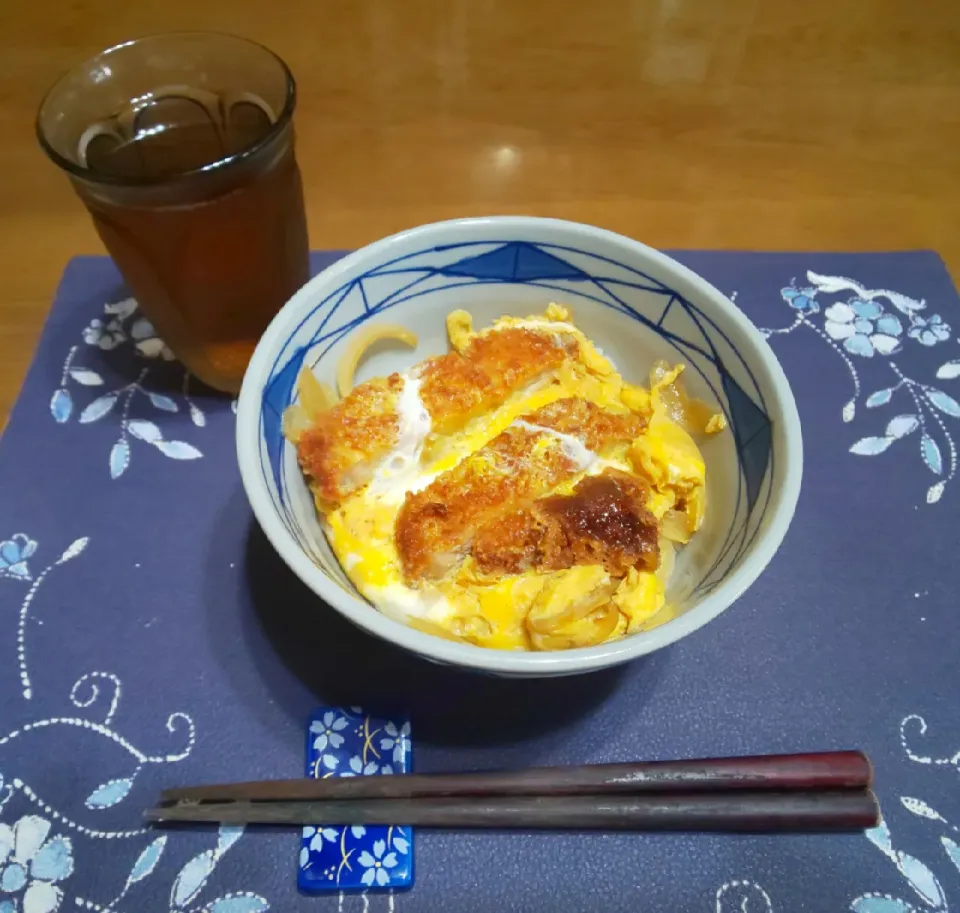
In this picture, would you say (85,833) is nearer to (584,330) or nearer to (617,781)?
(617,781)

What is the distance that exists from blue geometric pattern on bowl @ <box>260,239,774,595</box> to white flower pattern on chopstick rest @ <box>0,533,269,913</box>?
252 millimetres

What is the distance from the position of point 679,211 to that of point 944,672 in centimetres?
73

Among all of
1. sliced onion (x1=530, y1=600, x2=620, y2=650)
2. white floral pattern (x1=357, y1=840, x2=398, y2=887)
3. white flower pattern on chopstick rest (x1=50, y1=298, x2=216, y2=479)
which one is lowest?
white floral pattern (x1=357, y1=840, x2=398, y2=887)

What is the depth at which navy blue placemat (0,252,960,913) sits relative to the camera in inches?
24.6

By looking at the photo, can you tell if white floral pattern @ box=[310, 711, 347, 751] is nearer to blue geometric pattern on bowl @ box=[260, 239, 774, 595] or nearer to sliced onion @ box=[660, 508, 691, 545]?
blue geometric pattern on bowl @ box=[260, 239, 774, 595]

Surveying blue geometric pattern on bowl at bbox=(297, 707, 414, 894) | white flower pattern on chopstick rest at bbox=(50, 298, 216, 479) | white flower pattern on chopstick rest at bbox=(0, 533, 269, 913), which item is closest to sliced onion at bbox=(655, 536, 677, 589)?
blue geometric pattern on bowl at bbox=(297, 707, 414, 894)

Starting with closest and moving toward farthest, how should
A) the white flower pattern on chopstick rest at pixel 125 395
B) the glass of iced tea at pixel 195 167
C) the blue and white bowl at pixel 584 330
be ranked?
1. the blue and white bowl at pixel 584 330
2. the glass of iced tea at pixel 195 167
3. the white flower pattern on chopstick rest at pixel 125 395

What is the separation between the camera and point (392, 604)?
0.63 meters

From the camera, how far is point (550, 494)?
0.68 m

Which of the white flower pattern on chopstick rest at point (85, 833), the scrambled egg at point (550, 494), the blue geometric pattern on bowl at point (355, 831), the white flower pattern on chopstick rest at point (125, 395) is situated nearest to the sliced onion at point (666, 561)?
the scrambled egg at point (550, 494)

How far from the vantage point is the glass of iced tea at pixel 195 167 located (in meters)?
0.74

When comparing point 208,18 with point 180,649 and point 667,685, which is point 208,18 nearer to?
point 180,649

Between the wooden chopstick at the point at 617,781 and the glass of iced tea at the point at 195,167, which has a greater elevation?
the glass of iced tea at the point at 195,167

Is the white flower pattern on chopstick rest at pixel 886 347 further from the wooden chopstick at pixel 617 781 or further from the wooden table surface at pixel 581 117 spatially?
the wooden chopstick at pixel 617 781
